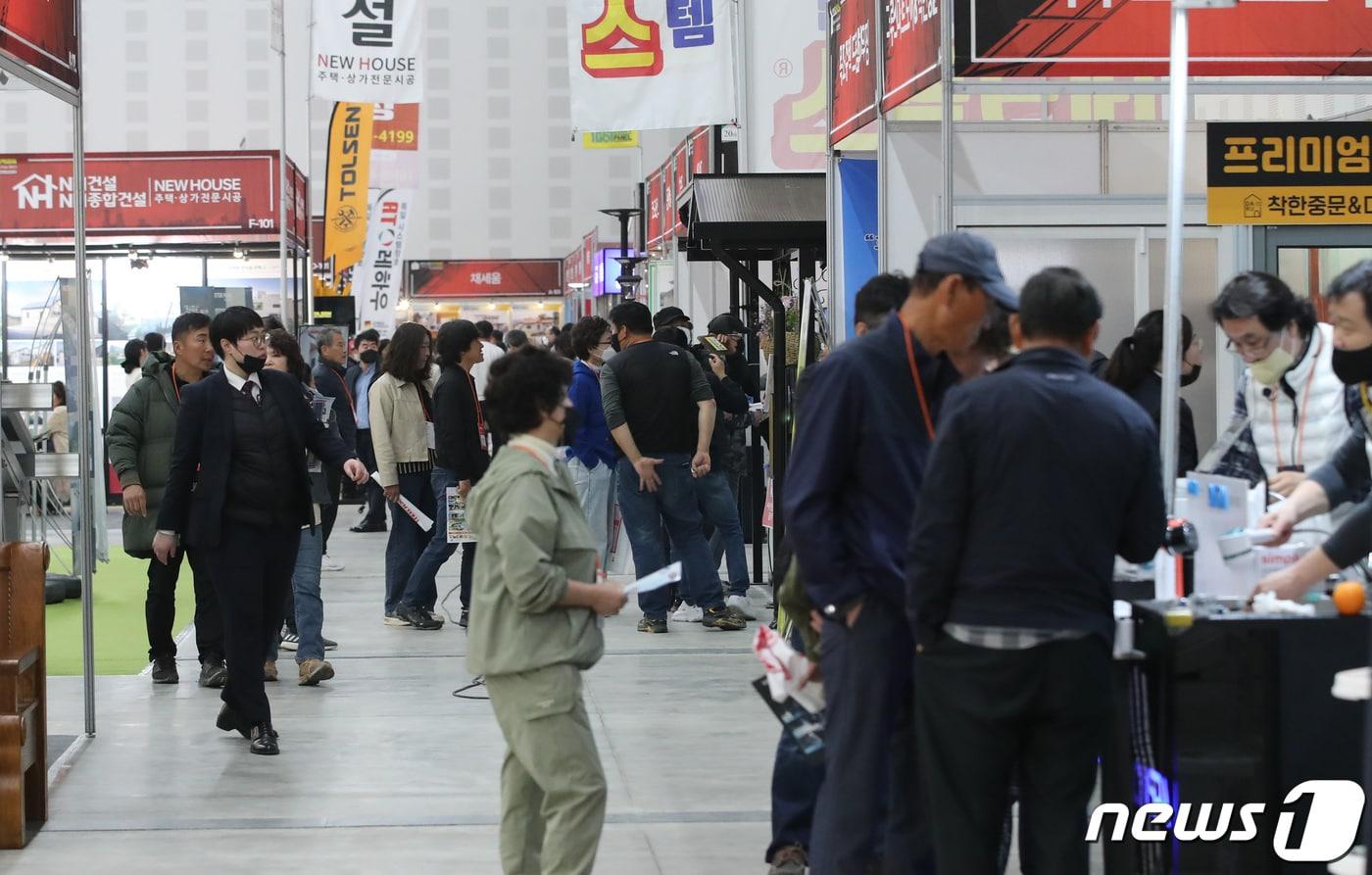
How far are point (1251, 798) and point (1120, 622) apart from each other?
480 mm

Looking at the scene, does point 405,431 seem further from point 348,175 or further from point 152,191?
point 348,175

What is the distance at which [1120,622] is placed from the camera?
12.3 ft

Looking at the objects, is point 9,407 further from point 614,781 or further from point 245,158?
point 245,158

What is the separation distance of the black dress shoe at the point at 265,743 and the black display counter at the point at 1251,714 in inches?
142

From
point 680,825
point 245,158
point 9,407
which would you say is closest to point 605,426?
point 9,407

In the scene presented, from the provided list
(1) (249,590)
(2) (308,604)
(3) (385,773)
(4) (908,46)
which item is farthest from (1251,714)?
(2) (308,604)

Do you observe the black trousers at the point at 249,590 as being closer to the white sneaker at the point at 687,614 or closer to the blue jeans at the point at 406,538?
the blue jeans at the point at 406,538

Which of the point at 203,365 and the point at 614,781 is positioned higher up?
the point at 203,365

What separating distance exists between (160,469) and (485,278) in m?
32.4

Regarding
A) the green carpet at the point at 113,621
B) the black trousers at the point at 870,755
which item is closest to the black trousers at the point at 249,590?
the green carpet at the point at 113,621

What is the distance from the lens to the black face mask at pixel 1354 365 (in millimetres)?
3723

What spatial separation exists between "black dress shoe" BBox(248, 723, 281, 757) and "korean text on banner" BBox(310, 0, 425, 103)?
10417 millimetres

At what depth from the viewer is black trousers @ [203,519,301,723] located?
5883 millimetres

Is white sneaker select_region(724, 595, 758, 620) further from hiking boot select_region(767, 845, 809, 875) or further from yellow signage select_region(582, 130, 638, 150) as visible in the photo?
yellow signage select_region(582, 130, 638, 150)
